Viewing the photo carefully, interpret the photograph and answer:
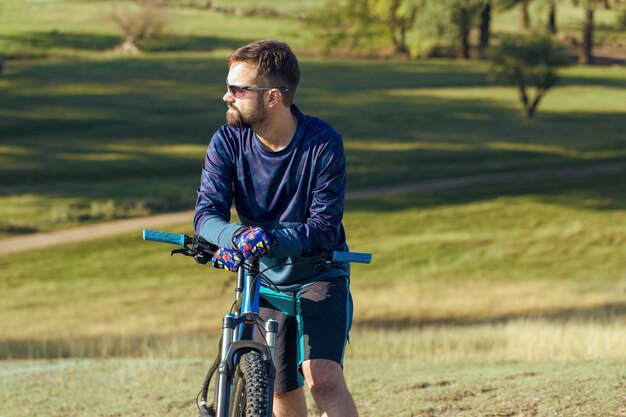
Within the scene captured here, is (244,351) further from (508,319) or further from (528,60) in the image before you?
(528,60)

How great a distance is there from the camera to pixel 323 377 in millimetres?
4586

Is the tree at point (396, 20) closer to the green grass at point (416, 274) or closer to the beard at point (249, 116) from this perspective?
the green grass at point (416, 274)

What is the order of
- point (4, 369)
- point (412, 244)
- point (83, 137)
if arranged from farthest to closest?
1. point (83, 137)
2. point (412, 244)
3. point (4, 369)

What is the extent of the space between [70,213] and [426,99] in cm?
2897

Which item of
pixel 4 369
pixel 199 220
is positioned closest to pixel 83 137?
pixel 4 369

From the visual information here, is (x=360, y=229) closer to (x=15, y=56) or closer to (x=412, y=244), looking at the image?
(x=412, y=244)

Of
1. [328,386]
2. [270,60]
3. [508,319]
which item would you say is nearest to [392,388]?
[328,386]

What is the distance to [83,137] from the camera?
140 ft

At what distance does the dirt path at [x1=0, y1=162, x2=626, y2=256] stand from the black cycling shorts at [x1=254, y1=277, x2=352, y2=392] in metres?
21.4

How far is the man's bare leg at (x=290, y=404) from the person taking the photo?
16.2ft

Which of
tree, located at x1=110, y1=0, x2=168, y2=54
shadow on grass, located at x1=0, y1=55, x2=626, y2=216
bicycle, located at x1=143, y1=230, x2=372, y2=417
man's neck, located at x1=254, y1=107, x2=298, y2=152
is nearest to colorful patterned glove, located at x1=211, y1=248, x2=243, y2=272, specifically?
bicycle, located at x1=143, y1=230, x2=372, y2=417

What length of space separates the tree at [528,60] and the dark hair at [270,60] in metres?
43.0

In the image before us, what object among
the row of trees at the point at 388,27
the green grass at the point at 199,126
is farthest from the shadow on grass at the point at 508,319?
the row of trees at the point at 388,27

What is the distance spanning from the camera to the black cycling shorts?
4.62 m
